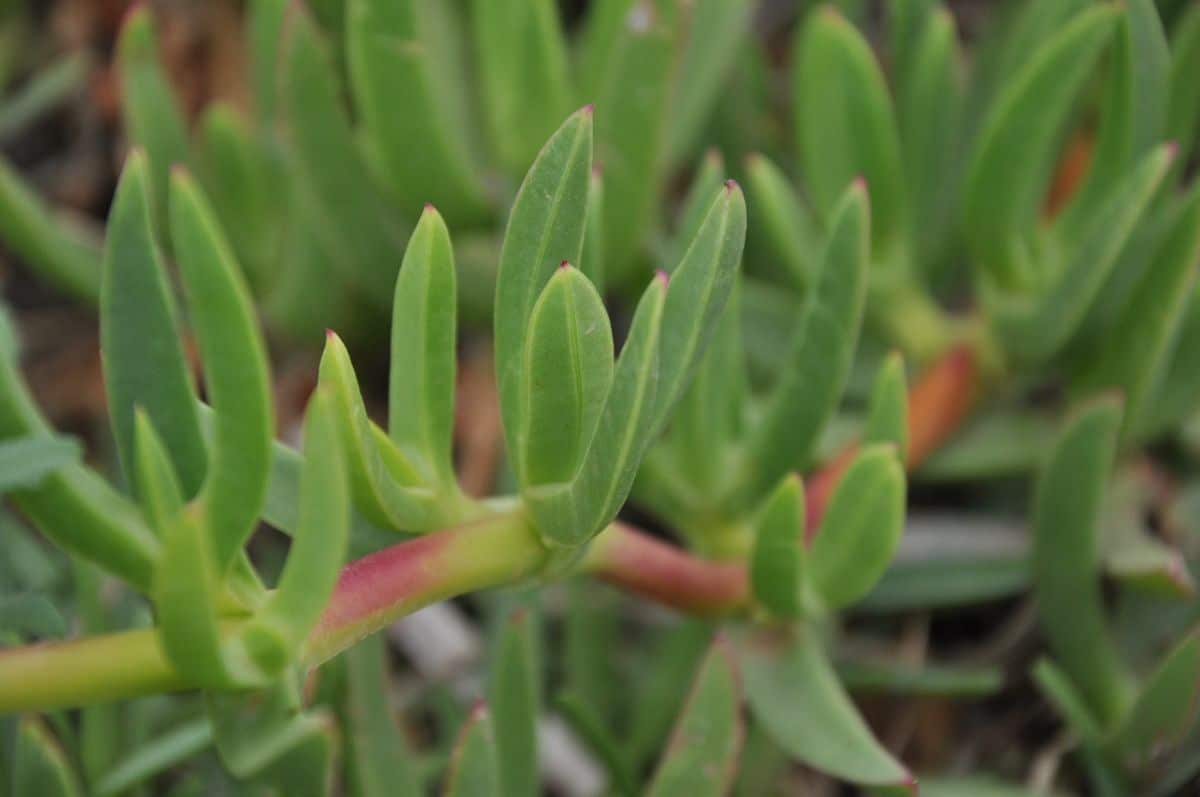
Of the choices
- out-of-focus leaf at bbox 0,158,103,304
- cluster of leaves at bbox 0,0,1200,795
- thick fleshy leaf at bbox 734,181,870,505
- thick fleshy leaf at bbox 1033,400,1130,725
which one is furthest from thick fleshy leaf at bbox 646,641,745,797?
out-of-focus leaf at bbox 0,158,103,304

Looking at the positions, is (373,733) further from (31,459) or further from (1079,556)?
(1079,556)

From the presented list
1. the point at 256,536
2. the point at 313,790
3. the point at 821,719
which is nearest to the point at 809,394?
the point at 821,719

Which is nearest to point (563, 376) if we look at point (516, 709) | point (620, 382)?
point (620, 382)

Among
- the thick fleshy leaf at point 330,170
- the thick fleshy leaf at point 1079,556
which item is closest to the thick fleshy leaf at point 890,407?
the thick fleshy leaf at point 1079,556

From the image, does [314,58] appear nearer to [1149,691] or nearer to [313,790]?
[313,790]

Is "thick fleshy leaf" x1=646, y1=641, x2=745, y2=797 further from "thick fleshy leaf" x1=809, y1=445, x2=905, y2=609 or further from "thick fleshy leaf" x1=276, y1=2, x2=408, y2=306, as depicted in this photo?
"thick fleshy leaf" x1=276, y1=2, x2=408, y2=306

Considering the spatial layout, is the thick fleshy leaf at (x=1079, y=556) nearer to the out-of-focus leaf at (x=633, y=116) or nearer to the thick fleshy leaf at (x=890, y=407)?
the thick fleshy leaf at (x=890, y=407)

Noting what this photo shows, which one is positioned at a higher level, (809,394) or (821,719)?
(809,394)
